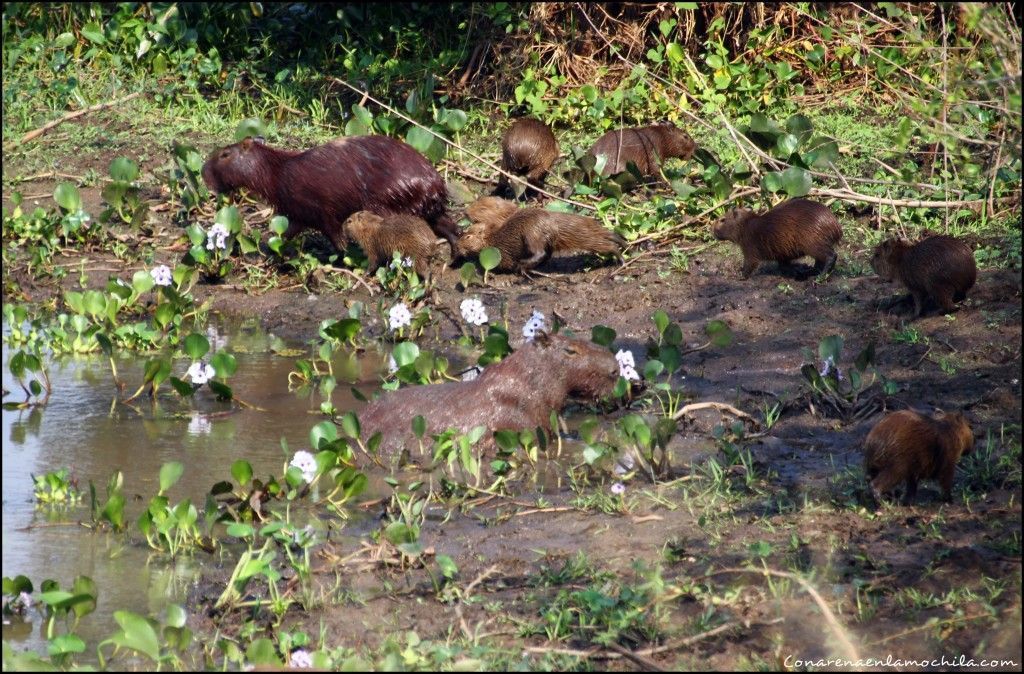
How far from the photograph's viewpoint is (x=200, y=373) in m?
6.16

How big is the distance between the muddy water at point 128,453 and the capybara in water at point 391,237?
2.75 feet

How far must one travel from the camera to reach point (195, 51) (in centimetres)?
1087

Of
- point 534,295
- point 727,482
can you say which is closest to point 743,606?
point 727,482

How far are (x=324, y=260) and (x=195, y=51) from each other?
134 inches

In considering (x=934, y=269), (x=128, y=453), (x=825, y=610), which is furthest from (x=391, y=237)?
(x=825, y=610)

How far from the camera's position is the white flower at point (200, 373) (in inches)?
242

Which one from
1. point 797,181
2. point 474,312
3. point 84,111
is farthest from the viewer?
point 84,111

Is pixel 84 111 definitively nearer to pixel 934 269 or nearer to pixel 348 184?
pixel 348 184

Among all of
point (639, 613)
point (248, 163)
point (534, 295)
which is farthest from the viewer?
point (248, 163)

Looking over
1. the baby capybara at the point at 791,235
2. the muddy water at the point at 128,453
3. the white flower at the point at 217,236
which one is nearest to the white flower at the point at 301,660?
the muddy water at the point at 128,453

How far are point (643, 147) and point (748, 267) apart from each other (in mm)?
1567

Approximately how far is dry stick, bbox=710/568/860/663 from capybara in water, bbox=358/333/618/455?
1742 millimetres

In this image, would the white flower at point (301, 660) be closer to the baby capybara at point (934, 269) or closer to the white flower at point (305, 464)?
the white flower at point (305, 464)

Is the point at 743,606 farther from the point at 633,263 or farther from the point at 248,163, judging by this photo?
the point at 248,163
